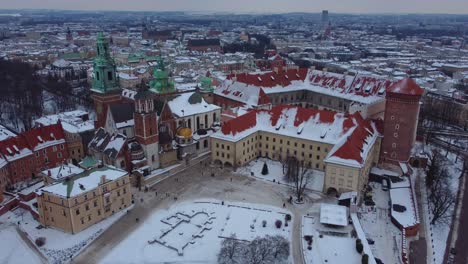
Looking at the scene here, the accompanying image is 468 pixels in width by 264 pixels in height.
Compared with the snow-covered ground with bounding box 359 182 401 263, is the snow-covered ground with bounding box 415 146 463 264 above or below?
below

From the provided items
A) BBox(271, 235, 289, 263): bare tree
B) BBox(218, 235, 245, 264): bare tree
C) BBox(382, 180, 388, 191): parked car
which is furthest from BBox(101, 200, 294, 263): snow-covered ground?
BBox(382, 180, 388, 191): parked car

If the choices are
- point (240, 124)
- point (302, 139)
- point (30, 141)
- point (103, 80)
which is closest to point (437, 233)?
point (302, 139)

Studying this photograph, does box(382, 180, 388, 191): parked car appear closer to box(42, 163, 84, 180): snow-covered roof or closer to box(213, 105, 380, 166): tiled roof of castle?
box(213, 105, 380, 166): tiled roof of castle

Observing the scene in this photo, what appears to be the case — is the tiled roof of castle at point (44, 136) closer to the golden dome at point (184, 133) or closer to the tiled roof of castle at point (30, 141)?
the tiled roof of castle at point (30, 141)

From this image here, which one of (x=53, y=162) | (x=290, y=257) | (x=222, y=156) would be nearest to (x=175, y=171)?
(x=222, y=156)

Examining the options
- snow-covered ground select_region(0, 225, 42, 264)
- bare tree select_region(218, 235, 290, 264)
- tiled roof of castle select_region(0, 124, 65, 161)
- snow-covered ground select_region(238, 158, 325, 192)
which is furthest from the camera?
snow-covered ground select_region(238, 158, 325, 192)

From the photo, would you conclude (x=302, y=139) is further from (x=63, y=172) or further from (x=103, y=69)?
(x=103, y=69)
